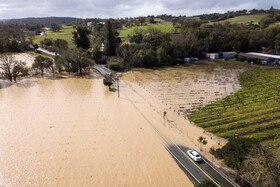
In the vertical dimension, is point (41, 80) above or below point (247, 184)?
above

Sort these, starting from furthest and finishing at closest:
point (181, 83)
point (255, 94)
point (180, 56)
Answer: point (180, 56) < point (181, 83) < point (255, 94)

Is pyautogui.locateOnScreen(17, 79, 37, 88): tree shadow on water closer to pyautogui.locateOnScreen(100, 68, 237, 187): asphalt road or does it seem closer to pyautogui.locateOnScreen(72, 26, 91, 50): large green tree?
pyautogui.locateOnScreen(72, 26, 91, 50): large green tree

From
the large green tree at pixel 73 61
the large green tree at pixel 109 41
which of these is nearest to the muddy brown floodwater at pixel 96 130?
the large green tree at pixel 73 61

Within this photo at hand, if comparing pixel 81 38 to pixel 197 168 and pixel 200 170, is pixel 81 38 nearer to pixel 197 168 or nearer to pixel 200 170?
pixel 197 168

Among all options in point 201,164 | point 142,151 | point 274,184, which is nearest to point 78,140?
point 142,151

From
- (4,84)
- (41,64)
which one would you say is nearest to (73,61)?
(41,64)

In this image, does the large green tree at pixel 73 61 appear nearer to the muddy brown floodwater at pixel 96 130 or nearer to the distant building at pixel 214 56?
the muddy brown floodwater at pixel 96 130

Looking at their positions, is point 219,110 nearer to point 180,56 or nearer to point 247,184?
point 247,184
